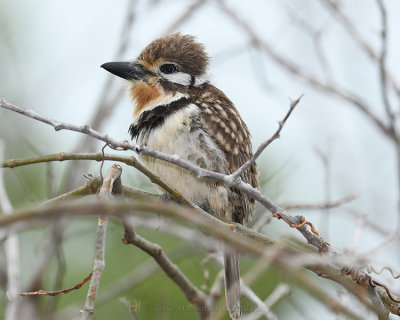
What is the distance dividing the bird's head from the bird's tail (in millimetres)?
828

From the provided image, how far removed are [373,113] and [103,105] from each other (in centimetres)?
161

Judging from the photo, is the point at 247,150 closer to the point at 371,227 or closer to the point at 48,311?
the point at 371,227

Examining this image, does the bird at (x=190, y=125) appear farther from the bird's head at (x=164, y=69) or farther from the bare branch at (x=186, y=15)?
the bare branch at (x=186, y=15)

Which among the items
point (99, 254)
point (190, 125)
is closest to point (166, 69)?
point (190, 125)

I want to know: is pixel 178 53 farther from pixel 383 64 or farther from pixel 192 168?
pixel 192 168

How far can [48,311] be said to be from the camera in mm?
2555

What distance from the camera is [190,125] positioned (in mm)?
2857

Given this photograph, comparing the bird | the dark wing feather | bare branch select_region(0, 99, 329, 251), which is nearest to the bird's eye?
the bird

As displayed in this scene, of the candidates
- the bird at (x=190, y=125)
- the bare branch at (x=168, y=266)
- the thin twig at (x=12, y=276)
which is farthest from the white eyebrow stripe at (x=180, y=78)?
the bare branch at (x=168, y=266)

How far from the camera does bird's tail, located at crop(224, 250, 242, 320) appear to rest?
8.83 feet

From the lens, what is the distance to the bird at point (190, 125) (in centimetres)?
284

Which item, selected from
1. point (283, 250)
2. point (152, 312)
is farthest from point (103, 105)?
point (283, 250)

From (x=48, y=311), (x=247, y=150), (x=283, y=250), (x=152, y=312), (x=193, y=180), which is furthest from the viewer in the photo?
(x=152, y=312)

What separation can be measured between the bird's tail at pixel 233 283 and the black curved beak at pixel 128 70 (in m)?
1.02
